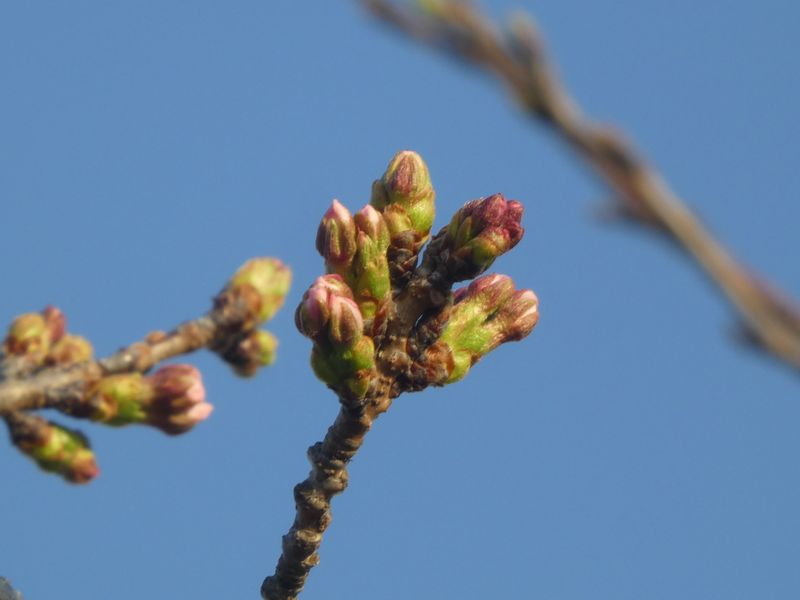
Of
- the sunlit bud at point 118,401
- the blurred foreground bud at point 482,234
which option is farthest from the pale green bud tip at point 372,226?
the sunlit bud at point 118,401

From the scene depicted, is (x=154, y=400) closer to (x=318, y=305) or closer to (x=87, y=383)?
(x=87, y=383)

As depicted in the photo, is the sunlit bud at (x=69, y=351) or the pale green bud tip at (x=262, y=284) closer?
the sunlit bud at (x=69, y=351)

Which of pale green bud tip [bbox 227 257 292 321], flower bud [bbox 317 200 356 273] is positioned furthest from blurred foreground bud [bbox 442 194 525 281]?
pale green bud tip [bbox 227 257 292 321]

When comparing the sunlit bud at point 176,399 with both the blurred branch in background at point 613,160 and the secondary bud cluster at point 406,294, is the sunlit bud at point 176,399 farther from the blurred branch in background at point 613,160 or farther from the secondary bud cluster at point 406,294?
the blurred branch in background at point 613,160

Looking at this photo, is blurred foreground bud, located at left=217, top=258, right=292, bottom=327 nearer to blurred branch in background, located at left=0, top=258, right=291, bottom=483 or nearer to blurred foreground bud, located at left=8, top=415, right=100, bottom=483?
blurred branch in background, located at left=0, top=258, right=291, bottom=483

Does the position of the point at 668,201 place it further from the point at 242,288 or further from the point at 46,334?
the point at 242,288

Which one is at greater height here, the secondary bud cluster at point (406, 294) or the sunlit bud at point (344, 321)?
the secondary bud cluster at point (406, 294)
